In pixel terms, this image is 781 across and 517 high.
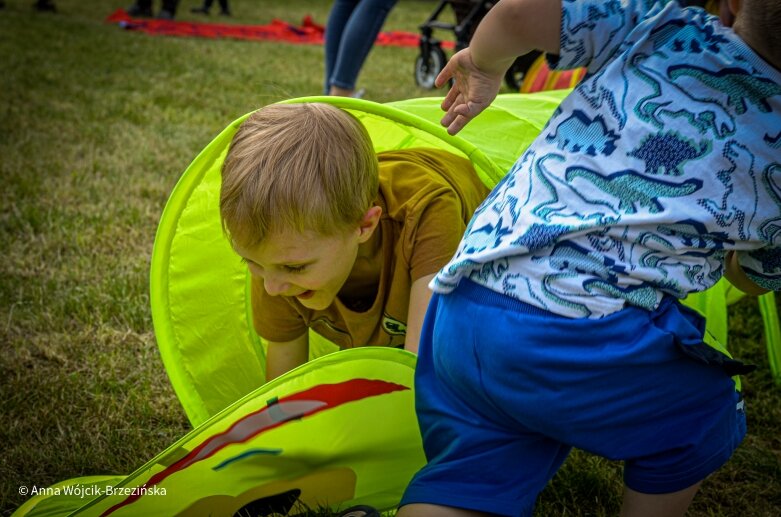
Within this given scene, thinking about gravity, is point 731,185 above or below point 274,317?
above

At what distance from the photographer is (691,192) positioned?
858mm

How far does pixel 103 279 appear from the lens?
6.68 feet

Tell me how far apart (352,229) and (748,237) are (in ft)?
1.92

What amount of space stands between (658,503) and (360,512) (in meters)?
0.40

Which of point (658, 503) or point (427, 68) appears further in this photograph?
point (427, 68)

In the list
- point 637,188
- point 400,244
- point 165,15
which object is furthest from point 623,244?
point 165,15

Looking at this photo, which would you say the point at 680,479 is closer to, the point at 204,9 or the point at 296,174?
the point at 296,174

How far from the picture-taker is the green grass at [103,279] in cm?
143

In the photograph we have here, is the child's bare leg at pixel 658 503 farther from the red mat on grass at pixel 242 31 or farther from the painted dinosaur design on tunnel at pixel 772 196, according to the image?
the red mat on grass at pixel 242 31

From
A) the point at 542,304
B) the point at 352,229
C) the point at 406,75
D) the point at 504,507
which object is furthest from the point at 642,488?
the point at 406,75

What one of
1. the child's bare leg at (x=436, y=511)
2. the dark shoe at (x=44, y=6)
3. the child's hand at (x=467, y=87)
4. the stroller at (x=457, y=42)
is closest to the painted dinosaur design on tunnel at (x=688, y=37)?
the child's hand at (x=467, y=87)

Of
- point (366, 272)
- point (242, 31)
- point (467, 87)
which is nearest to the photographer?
point (467, 87)

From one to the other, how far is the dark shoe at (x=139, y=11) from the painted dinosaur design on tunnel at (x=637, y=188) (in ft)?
21.7

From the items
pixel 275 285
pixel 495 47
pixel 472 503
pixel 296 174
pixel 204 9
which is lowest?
pixel 204 9
